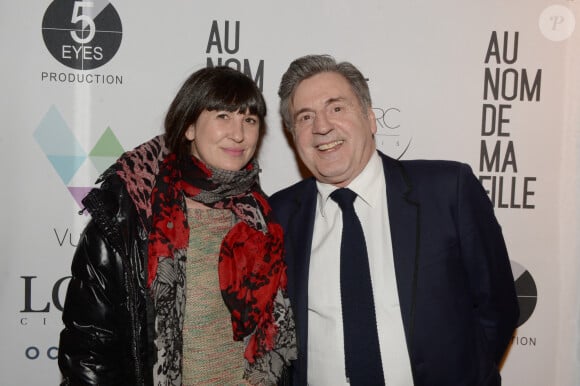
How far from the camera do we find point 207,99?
1890 mm

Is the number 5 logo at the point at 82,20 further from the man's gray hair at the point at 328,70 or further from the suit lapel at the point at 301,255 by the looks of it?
the suit lapel at the point at 301,255

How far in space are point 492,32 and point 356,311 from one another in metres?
1.70

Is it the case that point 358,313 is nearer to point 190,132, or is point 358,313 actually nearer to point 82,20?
point 190,132

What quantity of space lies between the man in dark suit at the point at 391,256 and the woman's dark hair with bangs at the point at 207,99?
26cm

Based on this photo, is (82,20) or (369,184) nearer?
(369,184)

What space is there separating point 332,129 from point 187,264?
2.47 ft

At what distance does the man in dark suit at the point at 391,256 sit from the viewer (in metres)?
1.84

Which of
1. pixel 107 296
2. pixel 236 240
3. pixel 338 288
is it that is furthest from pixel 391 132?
pixel 107 296

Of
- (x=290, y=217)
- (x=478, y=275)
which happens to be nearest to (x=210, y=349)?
(x=290, y=217)

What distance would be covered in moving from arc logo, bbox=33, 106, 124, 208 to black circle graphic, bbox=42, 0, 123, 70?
0.95 ft

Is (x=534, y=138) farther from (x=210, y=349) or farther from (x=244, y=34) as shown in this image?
(x=210, y=349)

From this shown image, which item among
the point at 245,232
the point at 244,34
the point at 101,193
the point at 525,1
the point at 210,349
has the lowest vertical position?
the point at 210,349

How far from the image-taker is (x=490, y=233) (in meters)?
1.98

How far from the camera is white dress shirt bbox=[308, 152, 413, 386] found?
1.85m
